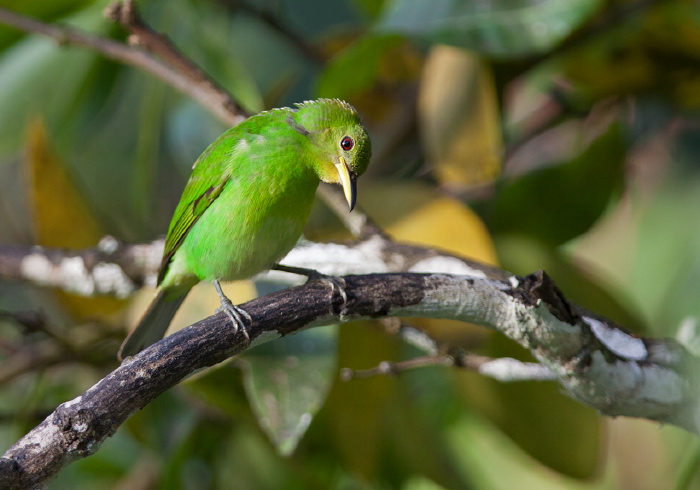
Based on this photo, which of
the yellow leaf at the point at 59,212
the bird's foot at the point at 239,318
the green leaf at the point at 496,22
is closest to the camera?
the bird's foot at the point at 239,318

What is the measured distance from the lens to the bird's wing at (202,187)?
205 cm

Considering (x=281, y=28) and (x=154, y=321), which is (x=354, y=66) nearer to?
(x=281, y=28)

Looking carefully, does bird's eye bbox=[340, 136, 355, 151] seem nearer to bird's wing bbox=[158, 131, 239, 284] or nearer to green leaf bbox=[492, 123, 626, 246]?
bird's wing bbox=[158, 131, 239, 284]

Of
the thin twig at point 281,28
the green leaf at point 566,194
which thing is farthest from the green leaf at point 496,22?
the thin twig at point 281,28

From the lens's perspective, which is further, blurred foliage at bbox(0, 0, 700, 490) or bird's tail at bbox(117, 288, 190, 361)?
blurred foliage at bbox(0, 0, 700, 490)

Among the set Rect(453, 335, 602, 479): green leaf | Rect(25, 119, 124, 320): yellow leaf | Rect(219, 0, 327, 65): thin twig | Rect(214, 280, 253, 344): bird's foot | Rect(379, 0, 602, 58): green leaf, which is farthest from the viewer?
Rect(219, 0, 327, 65): thin twig

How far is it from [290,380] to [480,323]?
717 mm

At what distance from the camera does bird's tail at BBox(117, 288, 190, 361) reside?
212cm

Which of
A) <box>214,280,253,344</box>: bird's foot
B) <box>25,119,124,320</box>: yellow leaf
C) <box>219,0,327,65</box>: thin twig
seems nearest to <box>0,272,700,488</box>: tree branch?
<box>214,280,253,344</box>: bird's foot

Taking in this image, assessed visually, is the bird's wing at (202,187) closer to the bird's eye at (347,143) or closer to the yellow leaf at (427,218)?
the bird's eye at (347,143)

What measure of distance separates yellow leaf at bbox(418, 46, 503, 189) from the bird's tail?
93 centimetres

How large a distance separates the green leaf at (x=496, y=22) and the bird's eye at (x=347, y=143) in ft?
2.21

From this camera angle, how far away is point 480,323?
1.65 metres

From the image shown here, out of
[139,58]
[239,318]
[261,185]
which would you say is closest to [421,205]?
[261,185]
